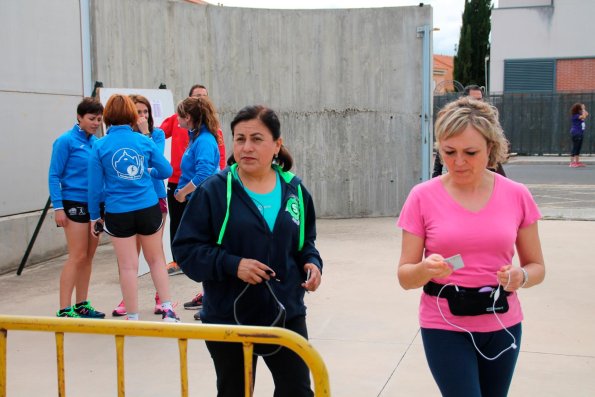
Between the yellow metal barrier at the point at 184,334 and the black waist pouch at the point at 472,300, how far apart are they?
0.64 metres

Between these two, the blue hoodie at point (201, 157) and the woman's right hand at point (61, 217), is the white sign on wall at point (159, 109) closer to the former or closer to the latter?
the blue hoodie at point (201, 157)

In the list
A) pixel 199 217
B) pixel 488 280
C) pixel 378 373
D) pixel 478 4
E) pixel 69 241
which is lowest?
pixel 378 373

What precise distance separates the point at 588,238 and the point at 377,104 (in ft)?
11.7

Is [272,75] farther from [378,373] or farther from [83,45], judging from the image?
[378,373]

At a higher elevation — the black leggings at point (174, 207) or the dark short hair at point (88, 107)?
the dark short hair at point (88, 107)

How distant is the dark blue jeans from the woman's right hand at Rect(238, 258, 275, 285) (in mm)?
710

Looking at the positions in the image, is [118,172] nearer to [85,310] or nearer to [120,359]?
[85,310]

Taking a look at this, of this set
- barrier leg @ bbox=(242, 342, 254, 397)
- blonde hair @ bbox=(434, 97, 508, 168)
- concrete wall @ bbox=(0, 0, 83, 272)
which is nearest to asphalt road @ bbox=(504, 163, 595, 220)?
concrete wall @ bbox=(0, 0, 83, 272)

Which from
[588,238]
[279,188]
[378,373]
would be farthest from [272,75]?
[279,188]

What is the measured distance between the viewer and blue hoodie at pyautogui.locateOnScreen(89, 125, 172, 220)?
5.53 metres

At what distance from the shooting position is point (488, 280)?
9.70 feet

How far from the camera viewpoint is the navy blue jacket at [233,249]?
3.16 meters

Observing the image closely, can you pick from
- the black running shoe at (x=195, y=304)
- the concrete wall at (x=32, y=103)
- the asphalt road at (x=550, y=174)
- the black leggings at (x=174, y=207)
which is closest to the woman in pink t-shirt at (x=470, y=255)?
the black running shoe at (x=195, y=304)

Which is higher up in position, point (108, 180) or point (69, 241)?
point (108, 180)
